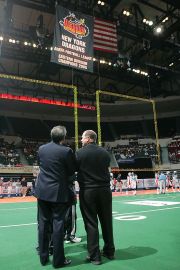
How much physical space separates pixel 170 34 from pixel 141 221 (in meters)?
17.0

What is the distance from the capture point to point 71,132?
4138cm

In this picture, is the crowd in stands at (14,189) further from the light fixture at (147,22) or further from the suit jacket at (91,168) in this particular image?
the suit jacket at (91,168)

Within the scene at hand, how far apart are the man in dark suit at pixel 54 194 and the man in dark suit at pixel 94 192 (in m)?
0.19

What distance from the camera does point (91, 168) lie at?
4.09 metres

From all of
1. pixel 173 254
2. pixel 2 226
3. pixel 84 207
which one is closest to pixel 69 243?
pixel 84 207

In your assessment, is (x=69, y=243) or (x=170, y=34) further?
(x=170, y=34)

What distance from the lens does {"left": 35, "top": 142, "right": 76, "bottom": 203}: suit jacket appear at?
390 cm

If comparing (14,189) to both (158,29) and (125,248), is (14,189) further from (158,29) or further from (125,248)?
(125,248)

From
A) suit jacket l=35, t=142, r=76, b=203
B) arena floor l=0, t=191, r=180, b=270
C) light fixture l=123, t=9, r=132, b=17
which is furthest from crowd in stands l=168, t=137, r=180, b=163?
suit jacket l=35, t=142, r=76, b=203

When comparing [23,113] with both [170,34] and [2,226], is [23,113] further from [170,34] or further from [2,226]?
[2,226]

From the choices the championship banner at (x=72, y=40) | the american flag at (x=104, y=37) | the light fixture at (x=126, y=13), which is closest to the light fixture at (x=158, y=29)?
the light fixture at (x=126, y=13)

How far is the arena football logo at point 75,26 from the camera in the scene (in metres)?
13.6

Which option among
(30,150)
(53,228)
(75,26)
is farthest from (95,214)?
(30,150)

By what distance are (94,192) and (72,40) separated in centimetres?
1090
